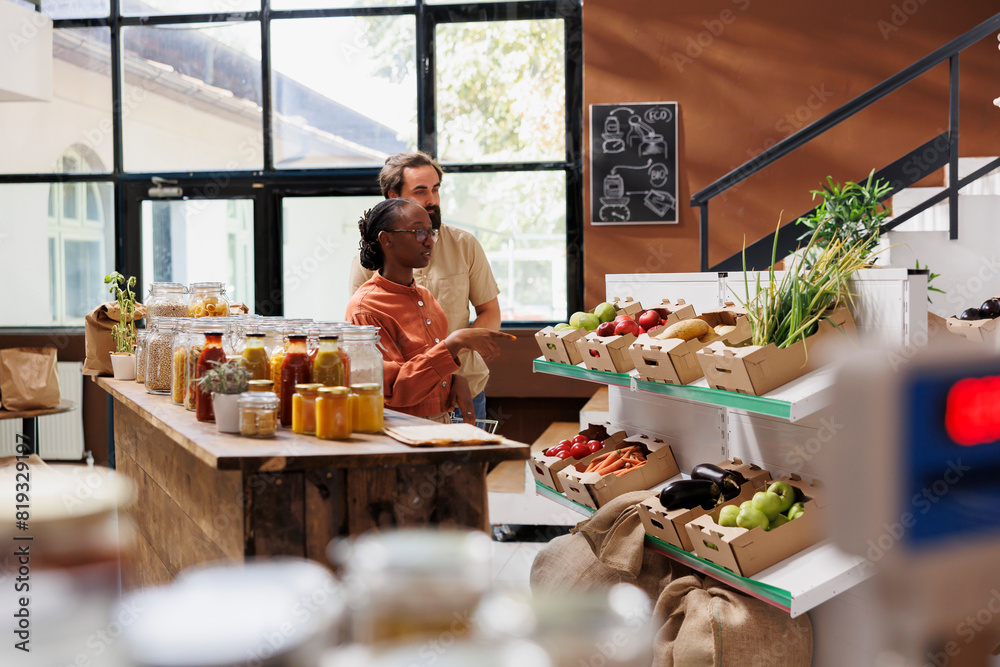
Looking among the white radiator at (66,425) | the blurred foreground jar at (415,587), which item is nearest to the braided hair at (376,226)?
the blurred foreground jar at (415,587)

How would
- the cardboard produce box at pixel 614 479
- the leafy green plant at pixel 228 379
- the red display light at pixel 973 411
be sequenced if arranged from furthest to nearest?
the cardboard produce box at pixel 614 479 → the leafy green plant at pixel 228 379 → the red display light at pixel 973 411

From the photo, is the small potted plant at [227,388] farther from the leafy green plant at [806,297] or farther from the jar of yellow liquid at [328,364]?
the leafy green plant at [806,297]

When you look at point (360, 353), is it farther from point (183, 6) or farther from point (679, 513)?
point (183, 6)

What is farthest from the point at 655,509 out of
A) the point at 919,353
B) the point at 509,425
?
the point at 509,425

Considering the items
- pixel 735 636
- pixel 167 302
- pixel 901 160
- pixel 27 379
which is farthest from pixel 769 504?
pixel 27 379

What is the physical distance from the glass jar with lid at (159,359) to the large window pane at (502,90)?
3396 mm

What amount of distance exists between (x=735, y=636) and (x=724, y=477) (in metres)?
0.42

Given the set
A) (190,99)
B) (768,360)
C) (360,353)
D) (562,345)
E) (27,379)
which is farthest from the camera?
(190,99)

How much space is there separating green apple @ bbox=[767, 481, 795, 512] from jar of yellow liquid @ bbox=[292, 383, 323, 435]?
1.19 metres

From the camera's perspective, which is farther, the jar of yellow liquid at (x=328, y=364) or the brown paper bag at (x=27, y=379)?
the brown paper bag at (x=27, y=379)

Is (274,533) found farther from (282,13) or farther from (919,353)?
(282,13)

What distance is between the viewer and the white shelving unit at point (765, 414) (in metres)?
1.89

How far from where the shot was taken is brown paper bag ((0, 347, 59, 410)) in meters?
4.70

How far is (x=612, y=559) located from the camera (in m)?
2.42
